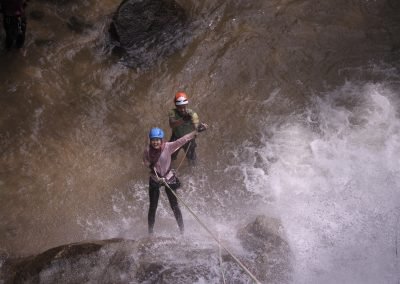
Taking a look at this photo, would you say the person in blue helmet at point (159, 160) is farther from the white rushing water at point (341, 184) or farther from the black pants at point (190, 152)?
the white rushing water at point (341, 184)

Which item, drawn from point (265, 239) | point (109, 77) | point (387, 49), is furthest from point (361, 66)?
point (109, 77)

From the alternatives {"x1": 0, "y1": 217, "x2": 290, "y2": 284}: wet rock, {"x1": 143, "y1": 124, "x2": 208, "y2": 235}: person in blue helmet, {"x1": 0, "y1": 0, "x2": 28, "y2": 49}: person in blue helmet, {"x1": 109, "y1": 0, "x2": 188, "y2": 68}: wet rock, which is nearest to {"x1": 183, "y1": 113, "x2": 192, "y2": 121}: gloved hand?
{"x1": 143, "y1": 124, "x2": 208, "y2": 235}: person in blue helmet

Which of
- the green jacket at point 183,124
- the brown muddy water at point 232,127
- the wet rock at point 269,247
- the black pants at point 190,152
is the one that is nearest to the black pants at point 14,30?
the brown muddy water at point 232,127

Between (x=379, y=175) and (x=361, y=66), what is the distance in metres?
2.91

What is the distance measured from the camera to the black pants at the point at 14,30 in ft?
26.9

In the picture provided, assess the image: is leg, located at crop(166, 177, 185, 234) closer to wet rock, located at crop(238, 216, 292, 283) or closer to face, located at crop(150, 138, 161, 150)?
face, located at crop(150, 138, 161, 150)

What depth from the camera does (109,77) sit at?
8.88 meters

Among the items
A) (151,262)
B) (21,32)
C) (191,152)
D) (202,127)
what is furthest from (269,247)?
(21,32)

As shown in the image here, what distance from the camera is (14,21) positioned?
820 cm

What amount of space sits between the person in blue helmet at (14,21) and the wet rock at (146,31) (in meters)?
1.94

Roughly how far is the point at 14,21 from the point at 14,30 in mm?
224

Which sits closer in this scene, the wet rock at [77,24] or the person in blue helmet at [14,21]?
the person in blue helmet at [14,21]

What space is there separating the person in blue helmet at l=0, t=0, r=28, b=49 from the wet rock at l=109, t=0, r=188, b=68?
1942mm

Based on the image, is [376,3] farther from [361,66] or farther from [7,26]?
[7,26]
